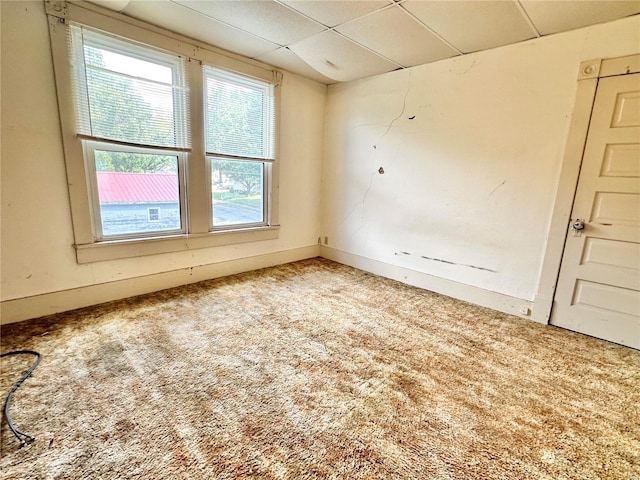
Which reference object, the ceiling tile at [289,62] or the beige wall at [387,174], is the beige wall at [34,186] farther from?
the ceiling tile at [289,62]

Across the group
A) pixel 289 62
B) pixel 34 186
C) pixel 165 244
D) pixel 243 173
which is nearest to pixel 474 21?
pixel 289 62

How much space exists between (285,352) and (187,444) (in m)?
0.87

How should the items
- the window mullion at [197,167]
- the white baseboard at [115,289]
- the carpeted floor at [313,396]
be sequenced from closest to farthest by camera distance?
the carpeted floor at [313,396]
the white baseboard at [115,289]
the window mullion at [197,167]

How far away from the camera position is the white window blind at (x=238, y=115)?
3221mm

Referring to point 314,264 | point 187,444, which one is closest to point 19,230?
point 187,444

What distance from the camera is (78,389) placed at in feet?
5.57

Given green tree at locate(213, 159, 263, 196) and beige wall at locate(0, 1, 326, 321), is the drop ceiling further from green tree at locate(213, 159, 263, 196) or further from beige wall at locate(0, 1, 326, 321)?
green tree at locate(213, 159, 263, 196)

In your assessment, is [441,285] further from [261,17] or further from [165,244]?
[261,17]

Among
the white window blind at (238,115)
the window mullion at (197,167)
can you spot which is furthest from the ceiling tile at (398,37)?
the window mullion at (197,167)

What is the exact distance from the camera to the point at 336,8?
2.28 metres

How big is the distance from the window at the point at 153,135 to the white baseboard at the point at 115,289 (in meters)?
0.30

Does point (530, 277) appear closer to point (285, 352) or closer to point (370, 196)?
point (370, 196)

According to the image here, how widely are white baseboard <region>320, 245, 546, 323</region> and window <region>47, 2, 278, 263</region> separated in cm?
153

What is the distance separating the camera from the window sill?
266cm
